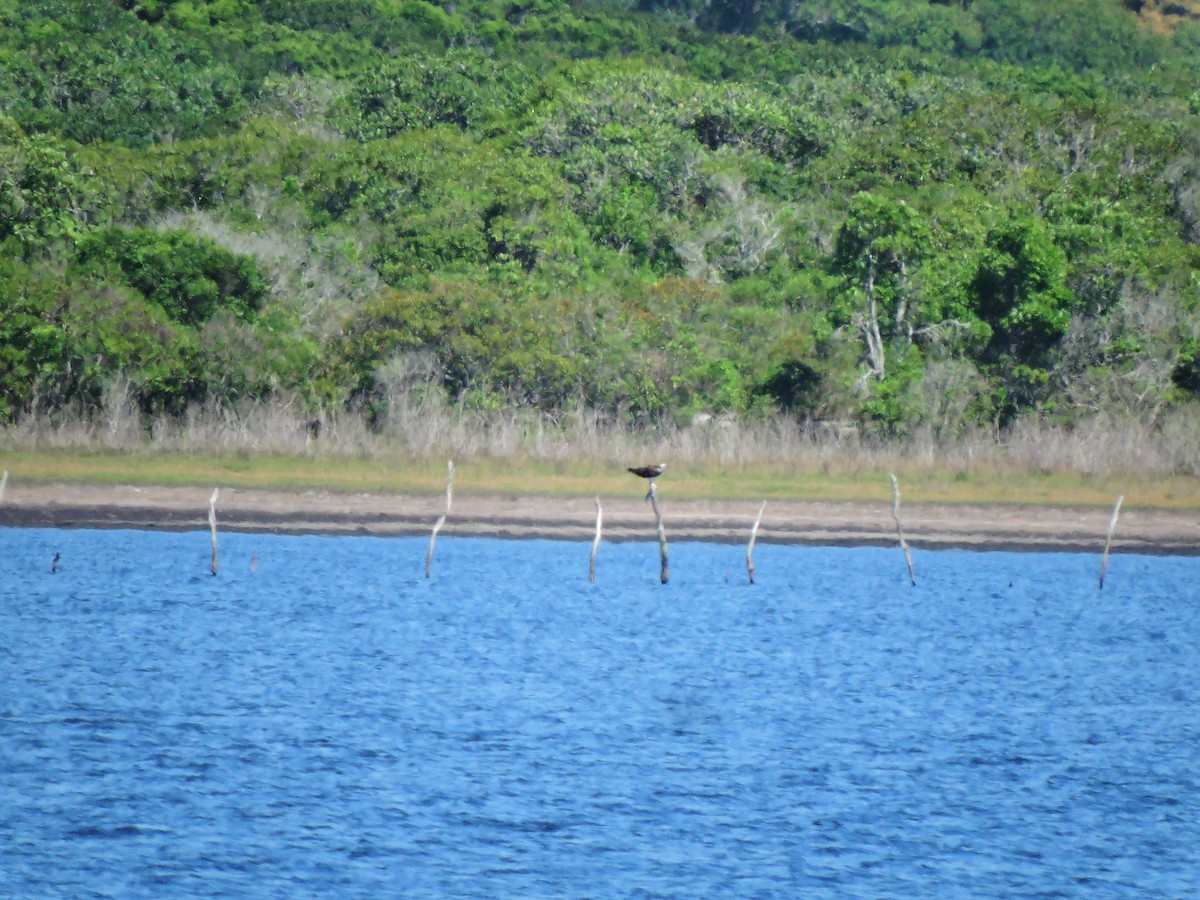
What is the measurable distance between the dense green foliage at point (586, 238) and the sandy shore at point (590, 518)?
5640 mm

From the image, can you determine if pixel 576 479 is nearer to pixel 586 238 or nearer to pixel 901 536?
pixel 901 536

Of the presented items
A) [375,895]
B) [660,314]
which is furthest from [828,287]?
[375,895]

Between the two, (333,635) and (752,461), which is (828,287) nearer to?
(752,461)

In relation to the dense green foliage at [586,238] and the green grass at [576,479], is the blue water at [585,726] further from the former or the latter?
the dense green foliage at [586,238]

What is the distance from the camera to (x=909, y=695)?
81.8 ft

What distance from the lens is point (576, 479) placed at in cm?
3831

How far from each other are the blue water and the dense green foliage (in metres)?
7.36

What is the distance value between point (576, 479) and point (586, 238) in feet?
52.4

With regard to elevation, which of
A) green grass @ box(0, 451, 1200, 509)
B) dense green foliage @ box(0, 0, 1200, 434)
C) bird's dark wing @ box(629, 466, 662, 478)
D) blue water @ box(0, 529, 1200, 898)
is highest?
dense green foliage @ box(0, 0, 1200, 434)

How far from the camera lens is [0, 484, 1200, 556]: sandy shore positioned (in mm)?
35188

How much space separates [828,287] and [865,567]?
1020cm

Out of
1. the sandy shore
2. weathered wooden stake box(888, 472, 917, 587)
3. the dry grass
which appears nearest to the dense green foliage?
the dry grass

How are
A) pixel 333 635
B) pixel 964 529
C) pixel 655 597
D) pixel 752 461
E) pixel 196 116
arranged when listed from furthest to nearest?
1. pixel 196 116
2. pixel 752 461
3. pixel 964 529
4. pixel 655 597
5. pixel 333 635

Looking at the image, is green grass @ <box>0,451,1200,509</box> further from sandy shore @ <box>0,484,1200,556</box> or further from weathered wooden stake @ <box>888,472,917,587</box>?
weathered wooden stake @ <box>888,472,917,587</box>
